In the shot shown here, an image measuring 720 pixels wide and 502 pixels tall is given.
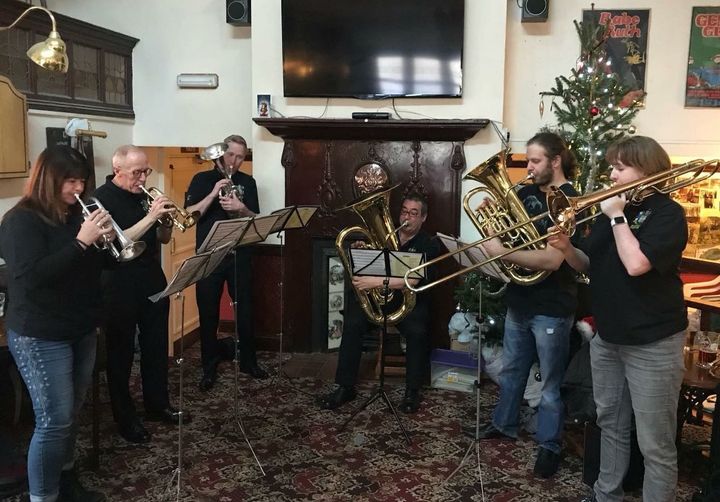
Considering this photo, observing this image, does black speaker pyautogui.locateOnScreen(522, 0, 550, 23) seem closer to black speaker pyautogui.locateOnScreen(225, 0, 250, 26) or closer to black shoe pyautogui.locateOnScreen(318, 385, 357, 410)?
black speaker pyautogui.locateOnScreen(225, 0, 250, 26)

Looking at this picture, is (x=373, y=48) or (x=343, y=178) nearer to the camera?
(x=373, y=48)

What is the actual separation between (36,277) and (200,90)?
11.3 ft

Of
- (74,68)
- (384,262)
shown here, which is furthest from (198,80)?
(384,262)

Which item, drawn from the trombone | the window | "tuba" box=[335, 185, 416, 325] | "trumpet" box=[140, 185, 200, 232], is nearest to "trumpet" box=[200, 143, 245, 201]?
"trumpet" box=[140, 185, 200, 232]

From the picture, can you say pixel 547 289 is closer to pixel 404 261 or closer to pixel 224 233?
pixel 404 261

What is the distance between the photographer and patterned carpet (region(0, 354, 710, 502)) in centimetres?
326

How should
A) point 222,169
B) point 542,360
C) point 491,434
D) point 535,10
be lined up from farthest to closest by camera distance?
point 535,10 → point 222,169 → point 491,434 → point 542,360

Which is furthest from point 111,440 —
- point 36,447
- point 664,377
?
point 664,377

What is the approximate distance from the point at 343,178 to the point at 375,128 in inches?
20.0

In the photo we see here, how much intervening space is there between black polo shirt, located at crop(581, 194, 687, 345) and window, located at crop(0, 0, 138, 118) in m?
3.78

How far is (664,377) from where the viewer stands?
2557 millimetres

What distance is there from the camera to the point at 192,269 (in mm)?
2947

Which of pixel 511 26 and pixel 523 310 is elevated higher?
pixel 511 26

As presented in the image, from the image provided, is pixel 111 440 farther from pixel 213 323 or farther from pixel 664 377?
pixel 664 377
